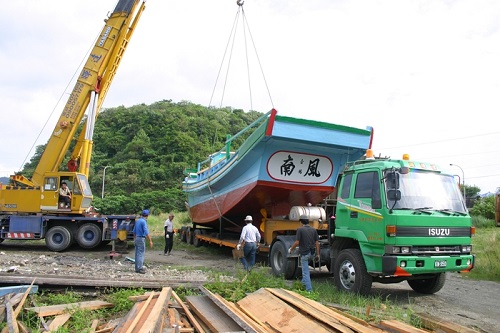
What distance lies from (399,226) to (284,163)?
4.16 meters

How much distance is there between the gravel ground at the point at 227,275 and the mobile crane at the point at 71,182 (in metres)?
0.70

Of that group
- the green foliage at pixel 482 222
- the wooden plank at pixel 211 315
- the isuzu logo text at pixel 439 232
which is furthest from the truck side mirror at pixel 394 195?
the green foliage at pixel 482 222

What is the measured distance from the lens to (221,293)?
696cm

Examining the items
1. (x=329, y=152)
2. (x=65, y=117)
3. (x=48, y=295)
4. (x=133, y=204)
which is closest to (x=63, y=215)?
(x=65, y=117)

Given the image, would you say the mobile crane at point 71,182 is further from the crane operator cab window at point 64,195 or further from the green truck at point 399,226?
the green truck at point 399,226

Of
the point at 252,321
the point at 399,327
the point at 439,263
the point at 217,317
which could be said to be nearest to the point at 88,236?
the point at 217,317

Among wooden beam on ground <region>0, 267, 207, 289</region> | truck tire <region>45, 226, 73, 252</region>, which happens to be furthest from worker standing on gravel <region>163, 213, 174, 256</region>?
wooden beam on ground <region>0, 267, 207, 289</region>

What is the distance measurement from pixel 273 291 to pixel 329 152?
16.8 feet

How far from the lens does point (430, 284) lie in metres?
8.17

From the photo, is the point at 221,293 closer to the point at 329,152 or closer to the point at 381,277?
the point at 381,277

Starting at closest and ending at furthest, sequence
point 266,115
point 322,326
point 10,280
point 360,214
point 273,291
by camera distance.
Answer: point 322,326
point 273,291
point 10,280
point 360,214
point 266,115

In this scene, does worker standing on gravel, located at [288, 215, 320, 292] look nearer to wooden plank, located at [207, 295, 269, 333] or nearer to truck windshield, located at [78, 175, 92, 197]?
wooden plank, located at [207, 295, 269, 333]

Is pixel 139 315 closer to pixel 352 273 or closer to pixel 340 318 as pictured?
pixel 340 318

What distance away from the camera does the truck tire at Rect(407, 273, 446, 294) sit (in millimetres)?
8039
